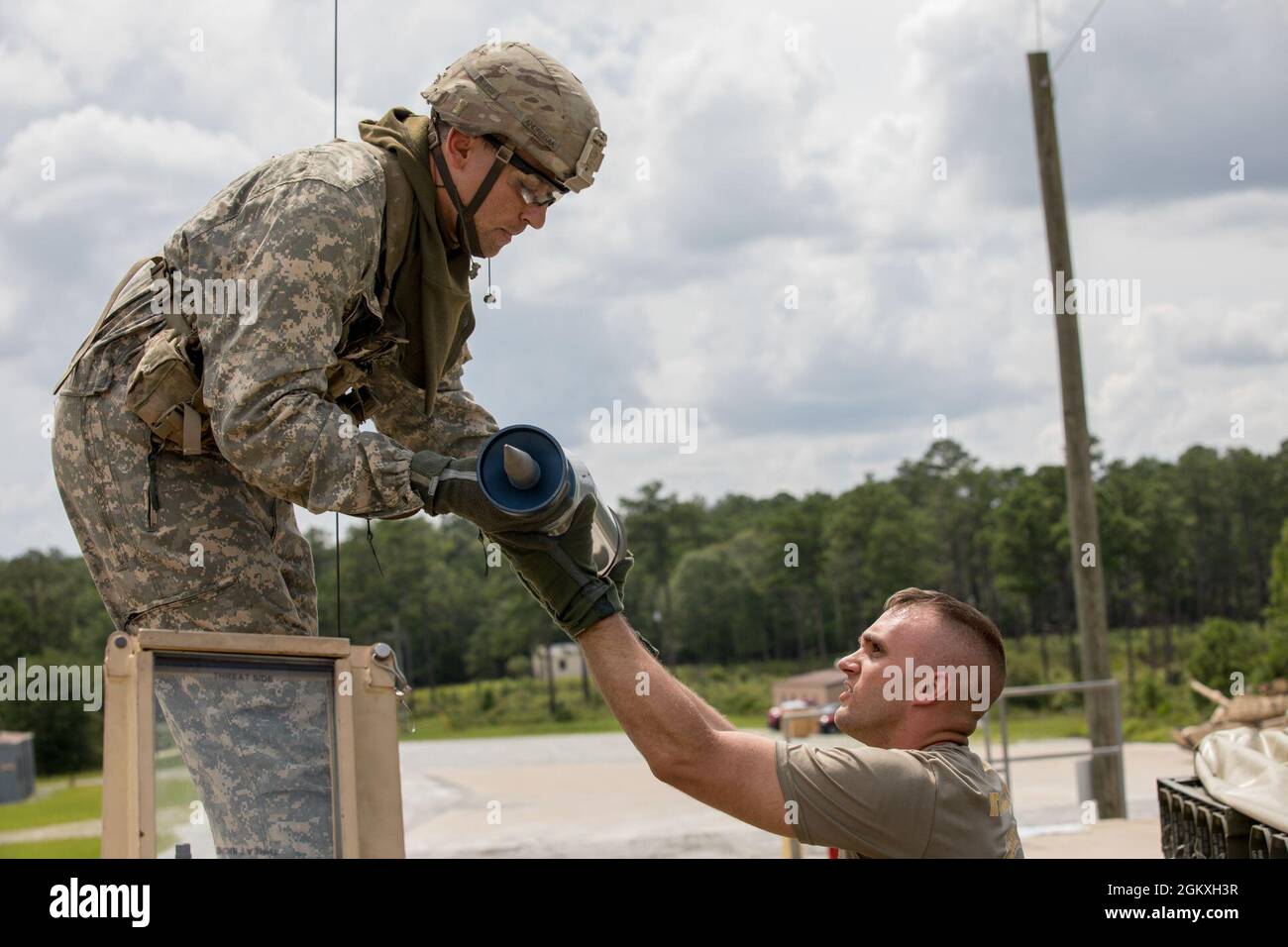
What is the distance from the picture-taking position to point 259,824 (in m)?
2.76

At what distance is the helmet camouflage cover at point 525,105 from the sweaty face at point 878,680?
1214 mm

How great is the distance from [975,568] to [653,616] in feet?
51.3

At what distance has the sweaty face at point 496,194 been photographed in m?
3.35

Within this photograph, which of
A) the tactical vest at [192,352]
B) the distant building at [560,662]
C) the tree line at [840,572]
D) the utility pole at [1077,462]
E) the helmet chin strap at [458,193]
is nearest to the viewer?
the tactical vest at [192,352]

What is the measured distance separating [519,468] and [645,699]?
1.61 ft

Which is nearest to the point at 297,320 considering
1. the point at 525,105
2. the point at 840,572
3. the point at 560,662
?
the point at 525,105

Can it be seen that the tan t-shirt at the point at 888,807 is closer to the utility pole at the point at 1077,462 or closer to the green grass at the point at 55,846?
the utility pole at the point at 1077,462

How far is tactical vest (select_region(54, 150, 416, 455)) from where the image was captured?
10.2 feet

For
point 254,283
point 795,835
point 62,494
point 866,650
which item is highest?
point 254,283

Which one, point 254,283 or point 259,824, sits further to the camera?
point 254,283

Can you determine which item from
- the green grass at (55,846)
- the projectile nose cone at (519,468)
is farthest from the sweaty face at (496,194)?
the green grass at (55,846)

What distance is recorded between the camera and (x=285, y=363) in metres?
2.90

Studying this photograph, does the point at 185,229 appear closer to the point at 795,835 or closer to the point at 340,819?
the point at 340,819
